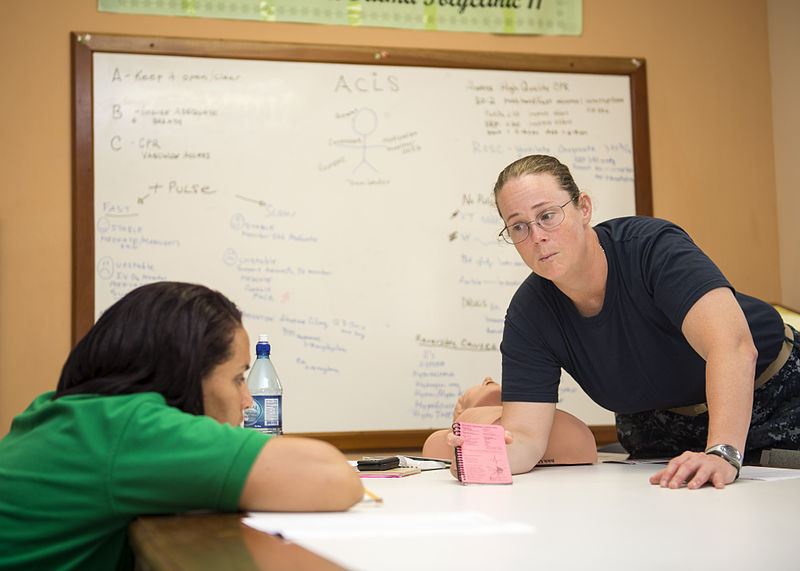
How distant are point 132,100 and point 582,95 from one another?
1.79 meters

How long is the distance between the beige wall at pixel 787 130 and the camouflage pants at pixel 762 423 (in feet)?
5.82

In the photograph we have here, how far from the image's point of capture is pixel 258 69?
3.01m

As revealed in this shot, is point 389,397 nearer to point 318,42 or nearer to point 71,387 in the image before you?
point 318,42

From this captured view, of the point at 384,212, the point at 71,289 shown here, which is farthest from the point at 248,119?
the point at 71,289

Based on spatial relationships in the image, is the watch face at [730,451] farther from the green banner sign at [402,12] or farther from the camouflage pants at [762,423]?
the green banner sign at [402,12]

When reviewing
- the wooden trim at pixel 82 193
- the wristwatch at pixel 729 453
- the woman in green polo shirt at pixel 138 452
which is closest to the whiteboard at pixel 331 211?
the wooden trim at pixel 82 193

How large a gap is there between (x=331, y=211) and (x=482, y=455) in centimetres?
174

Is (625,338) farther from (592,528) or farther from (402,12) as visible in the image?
(402,12)

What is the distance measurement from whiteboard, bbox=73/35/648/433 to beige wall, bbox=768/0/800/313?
40.3 inches

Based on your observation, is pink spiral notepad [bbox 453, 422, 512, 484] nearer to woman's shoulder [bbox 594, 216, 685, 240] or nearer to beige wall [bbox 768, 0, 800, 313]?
woman's shoulder [bbox 594, 216, 685, 240]

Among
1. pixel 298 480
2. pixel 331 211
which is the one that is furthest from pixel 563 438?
pixel 331 211

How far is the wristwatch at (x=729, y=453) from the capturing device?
132 centimetres

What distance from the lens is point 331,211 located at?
303 cm

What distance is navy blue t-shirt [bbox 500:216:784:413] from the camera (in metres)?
1.60
